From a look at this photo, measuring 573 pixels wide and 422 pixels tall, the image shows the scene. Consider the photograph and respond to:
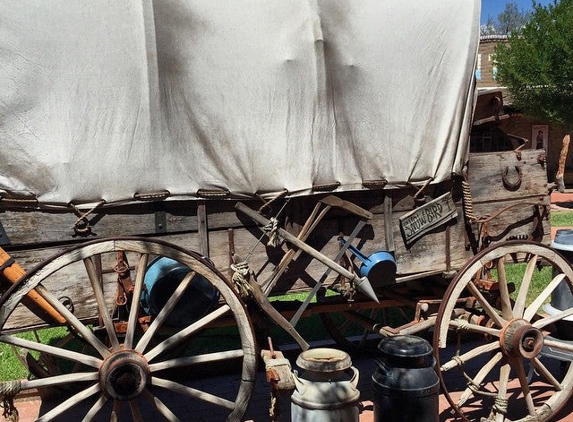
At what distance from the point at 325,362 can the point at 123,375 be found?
3.85 ft

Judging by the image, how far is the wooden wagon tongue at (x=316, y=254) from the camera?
13.4ft

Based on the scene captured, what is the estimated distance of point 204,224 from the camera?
4023 millimetres

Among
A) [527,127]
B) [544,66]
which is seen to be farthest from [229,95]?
[527,127]

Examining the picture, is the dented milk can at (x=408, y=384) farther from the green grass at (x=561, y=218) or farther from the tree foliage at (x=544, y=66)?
the tree foliage at (x=544, y=66)

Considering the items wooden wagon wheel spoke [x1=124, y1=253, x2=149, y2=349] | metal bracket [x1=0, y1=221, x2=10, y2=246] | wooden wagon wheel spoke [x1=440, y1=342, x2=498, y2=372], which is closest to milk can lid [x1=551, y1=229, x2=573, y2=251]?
wooden wagon wheel spoke [x1=440, y1=342, x2=498, y2=372]

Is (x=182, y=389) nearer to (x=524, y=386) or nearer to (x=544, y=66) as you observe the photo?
(x=524, y=386)

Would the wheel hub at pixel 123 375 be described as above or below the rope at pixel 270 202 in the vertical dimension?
below

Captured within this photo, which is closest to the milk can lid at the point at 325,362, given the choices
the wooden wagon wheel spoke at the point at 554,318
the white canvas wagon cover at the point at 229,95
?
the white canvas wagon cover at the point at 229,95

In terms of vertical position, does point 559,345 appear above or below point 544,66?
below

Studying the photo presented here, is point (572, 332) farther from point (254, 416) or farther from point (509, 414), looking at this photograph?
point (254, 416)

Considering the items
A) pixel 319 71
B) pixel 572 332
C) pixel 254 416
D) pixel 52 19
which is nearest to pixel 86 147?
pixel 52 19

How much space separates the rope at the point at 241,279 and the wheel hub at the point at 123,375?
728mm

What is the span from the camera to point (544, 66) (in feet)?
53.5

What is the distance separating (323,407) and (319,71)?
2133 mm
